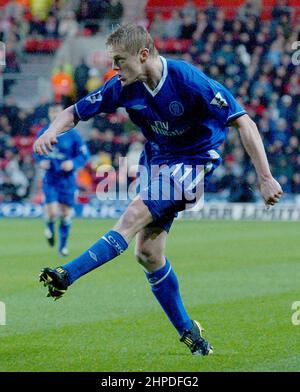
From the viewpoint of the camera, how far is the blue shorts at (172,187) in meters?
6.29

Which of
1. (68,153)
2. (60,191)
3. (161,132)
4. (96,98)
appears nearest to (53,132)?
(96,98)

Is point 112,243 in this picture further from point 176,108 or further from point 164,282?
point 176,108

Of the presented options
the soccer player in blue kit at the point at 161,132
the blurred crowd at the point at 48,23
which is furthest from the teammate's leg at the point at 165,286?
the blurred crowd at the point at 48,23

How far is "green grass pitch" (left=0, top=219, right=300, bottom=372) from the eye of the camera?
6.41 meters

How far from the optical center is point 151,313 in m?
8.76

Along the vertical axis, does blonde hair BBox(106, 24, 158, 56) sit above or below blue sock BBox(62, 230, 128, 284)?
above

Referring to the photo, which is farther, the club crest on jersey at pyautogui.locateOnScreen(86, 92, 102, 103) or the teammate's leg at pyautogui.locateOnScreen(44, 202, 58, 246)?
the teammate's leg at pyautogui.locateOnScreen(44, 202, 58, 246)

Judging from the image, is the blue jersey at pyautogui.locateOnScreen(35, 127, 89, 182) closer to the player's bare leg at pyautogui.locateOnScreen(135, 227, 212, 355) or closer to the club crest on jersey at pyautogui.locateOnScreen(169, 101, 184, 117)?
the player's bare leg at pyautogui.locateOnScreen(135, 227, 212, 355)

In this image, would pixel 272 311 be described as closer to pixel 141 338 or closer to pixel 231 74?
pixel 141 338

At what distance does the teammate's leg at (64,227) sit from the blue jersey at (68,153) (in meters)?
0.46

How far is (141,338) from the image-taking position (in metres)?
7.35

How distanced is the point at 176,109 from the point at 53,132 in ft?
2.66

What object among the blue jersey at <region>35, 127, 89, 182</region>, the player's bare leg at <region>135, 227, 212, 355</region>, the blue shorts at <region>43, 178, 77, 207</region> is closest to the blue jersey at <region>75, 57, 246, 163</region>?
the player's bare leg at <region>135, 227, 212, 355</region>
